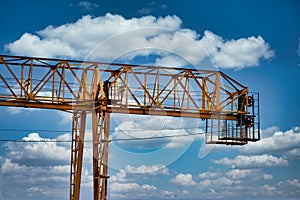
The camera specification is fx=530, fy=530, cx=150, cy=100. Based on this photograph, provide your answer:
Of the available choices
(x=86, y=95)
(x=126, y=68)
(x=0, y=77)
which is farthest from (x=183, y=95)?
(x=0, y=77)

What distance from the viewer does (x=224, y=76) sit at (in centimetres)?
3662

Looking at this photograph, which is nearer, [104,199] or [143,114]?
[104,199]

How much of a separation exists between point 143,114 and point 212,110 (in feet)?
15.8

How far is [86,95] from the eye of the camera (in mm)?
35469

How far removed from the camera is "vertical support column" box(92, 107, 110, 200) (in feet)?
107

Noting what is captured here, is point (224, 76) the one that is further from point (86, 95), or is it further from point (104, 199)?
point (104, 199)

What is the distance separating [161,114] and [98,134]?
14.7 feet

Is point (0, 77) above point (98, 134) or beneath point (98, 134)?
above

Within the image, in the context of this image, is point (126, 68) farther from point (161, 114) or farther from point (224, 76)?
point (224, 76)

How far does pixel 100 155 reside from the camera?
108ft

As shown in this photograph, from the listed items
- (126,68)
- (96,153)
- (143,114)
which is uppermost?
(126,68)

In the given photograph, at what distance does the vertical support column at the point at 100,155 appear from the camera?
32.7m

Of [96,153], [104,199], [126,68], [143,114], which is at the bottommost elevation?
[104,199]

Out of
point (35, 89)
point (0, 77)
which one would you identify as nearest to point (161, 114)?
point (35, 89)
